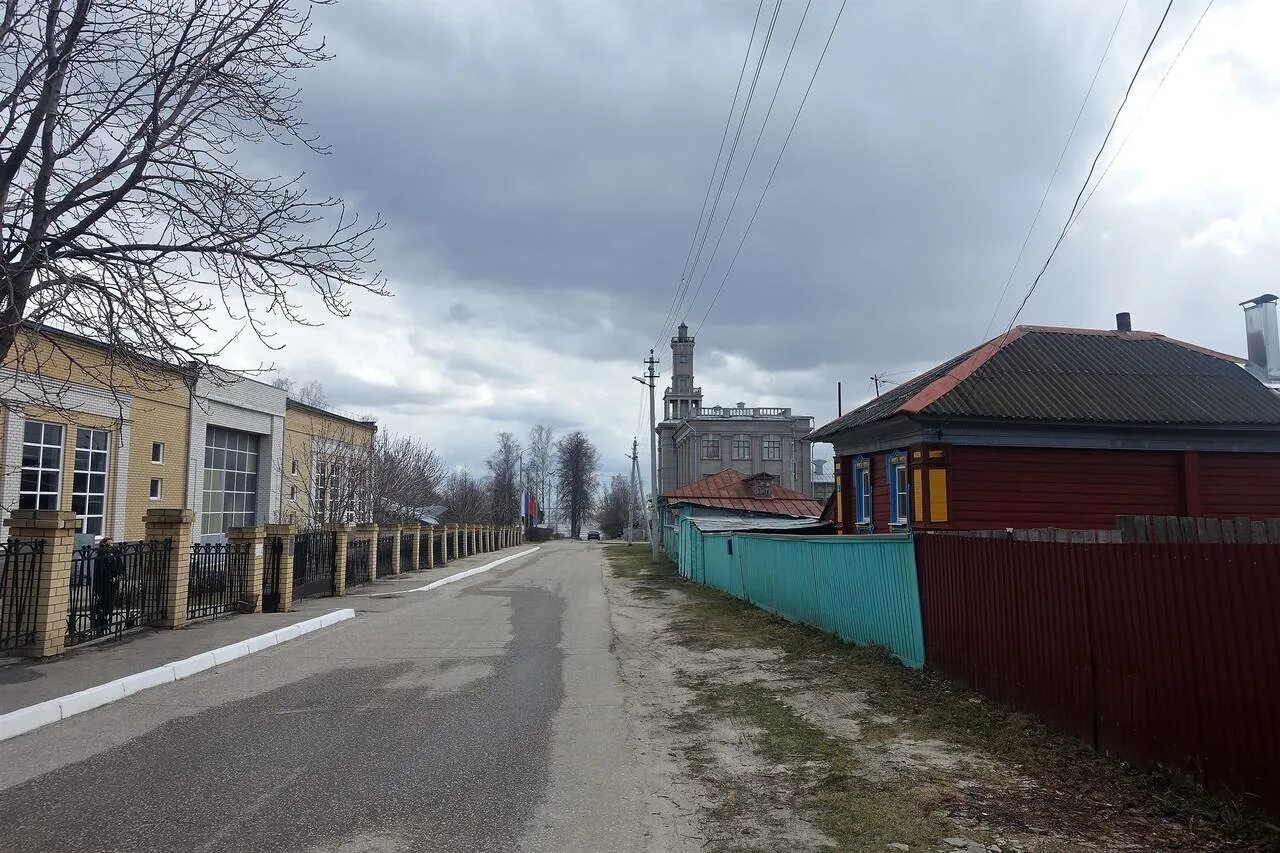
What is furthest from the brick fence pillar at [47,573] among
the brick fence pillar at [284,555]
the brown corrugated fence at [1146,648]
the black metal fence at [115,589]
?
the brown corrugated fence at [1146,648]

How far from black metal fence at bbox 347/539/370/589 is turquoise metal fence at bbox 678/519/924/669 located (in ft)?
33.4

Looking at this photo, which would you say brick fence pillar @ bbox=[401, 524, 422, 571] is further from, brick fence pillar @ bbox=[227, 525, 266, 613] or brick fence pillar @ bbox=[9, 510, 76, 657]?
brick fence pillar @ bbox=[9, 510, 76, 657]

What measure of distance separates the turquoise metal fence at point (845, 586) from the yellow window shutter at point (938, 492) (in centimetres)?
279

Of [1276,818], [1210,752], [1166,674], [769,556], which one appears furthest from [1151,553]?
[769,556]

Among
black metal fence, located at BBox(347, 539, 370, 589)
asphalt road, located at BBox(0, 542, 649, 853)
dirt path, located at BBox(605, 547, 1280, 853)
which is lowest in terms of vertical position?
dirt path, located at BBox(605, 547, 1280, 853)

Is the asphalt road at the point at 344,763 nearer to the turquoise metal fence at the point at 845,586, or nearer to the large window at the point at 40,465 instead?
the turquoise metal fence at the point at 845,586

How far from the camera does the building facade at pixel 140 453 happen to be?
22922mm

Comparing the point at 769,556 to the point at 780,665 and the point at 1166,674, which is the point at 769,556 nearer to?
the point at 780,665

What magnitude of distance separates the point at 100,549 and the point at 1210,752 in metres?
12.2

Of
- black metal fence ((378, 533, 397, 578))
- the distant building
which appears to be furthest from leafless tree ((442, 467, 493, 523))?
black metal fence ((378, 533, 397, 578))

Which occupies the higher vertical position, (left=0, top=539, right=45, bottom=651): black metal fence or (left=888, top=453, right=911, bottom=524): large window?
(left=888, top=453, right=911, bottom=524): large window

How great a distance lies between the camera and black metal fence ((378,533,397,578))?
2686 cm

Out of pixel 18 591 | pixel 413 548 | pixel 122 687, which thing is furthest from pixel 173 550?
pixel 413 548

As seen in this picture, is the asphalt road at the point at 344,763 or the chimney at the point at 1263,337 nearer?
the asphalt road at the point at 344,763
